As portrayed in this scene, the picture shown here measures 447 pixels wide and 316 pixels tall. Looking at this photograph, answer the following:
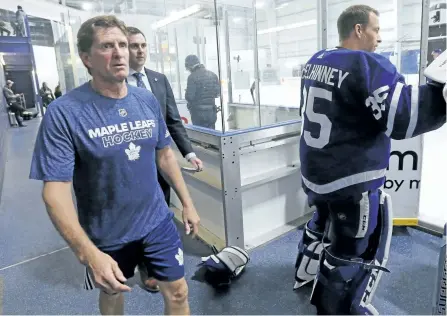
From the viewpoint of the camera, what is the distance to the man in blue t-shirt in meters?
1.11

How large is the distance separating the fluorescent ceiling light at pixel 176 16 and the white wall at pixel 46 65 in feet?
40.0

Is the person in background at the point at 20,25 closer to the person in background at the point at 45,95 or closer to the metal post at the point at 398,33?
the person in background at the point at 45,95

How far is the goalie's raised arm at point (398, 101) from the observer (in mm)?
1036

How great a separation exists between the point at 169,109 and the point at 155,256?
43.7 inches

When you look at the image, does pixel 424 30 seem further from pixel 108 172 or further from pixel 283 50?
pixel 108 172

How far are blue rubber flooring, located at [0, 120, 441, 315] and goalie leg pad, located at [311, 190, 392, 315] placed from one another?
0.47 metres

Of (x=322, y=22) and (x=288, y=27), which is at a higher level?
(x=288, y=27)

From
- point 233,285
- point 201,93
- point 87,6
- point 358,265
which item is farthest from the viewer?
point 87,6

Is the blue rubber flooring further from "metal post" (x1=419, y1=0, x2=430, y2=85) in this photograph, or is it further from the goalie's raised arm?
"metal post" (x1=419, y1=0, x2=430, y2=85)

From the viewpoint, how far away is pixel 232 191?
96.3 inches

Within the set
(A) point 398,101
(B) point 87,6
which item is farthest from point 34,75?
(A) point 398,101

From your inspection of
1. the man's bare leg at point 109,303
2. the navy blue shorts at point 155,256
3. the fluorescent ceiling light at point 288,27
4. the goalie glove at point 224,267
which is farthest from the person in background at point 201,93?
the man's bare leg at point 109,303

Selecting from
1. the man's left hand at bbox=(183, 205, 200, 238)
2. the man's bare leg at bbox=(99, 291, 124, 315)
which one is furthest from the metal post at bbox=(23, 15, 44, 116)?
the man's left hand at bbox=(183, 205, 200, 238)

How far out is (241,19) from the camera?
3.03 m
